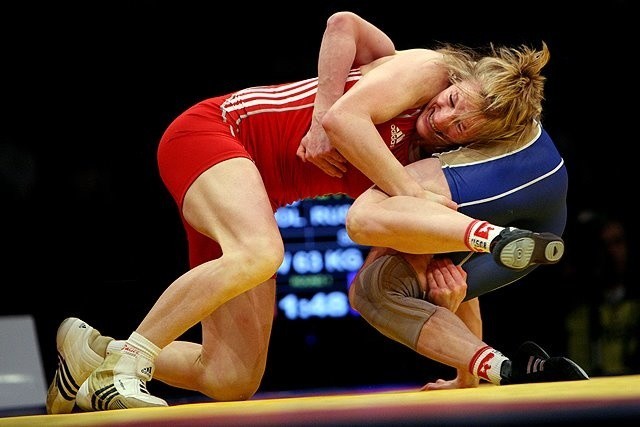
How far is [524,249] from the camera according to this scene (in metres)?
2.22

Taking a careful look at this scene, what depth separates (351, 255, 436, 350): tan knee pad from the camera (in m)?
2.54

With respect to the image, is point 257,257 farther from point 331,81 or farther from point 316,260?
point 316,260

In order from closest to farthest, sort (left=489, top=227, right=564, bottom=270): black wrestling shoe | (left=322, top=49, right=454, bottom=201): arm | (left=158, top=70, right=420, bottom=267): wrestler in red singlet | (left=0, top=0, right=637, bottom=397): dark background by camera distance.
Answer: (left=489, top=227, right=564, bottom=270): black wrestling shoe < (left=322, top=49, right=454, bottom=201): arm < (left=158, top=70, right=420, bottom=267): wrestler in red singlet < (left=0, top=0, right=637, bottom=397): dark background

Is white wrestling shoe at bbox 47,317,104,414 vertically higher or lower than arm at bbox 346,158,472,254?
lower

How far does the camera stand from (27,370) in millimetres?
4141

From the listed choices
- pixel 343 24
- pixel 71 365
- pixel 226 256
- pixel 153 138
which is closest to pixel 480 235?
pixel 226 256

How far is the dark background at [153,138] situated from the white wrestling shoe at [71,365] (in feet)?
6.84

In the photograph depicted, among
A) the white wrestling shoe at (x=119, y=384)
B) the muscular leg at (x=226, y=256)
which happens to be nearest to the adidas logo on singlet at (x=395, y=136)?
the muscular leg at (x=226, y=256)

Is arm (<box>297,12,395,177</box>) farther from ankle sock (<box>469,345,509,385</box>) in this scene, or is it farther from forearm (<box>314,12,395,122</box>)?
ankle sock (<box>469,345,509,385</box>)

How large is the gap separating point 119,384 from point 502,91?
1.12 m

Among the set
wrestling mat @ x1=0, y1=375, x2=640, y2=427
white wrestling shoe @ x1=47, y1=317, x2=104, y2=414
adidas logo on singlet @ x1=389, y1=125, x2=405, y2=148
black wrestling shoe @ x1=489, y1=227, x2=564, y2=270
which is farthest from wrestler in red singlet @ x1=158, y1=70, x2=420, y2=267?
wrestling mat @ x1=0, y1=375, x2=640, y2=427

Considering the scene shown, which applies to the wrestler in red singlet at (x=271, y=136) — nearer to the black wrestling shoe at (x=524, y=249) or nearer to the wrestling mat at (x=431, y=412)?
the black wrestling shoe at (x=524, y=249)

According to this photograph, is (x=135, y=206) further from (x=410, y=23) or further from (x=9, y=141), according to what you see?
(x=410, y=23)

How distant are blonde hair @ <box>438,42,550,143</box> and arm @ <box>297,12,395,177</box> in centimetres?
25
